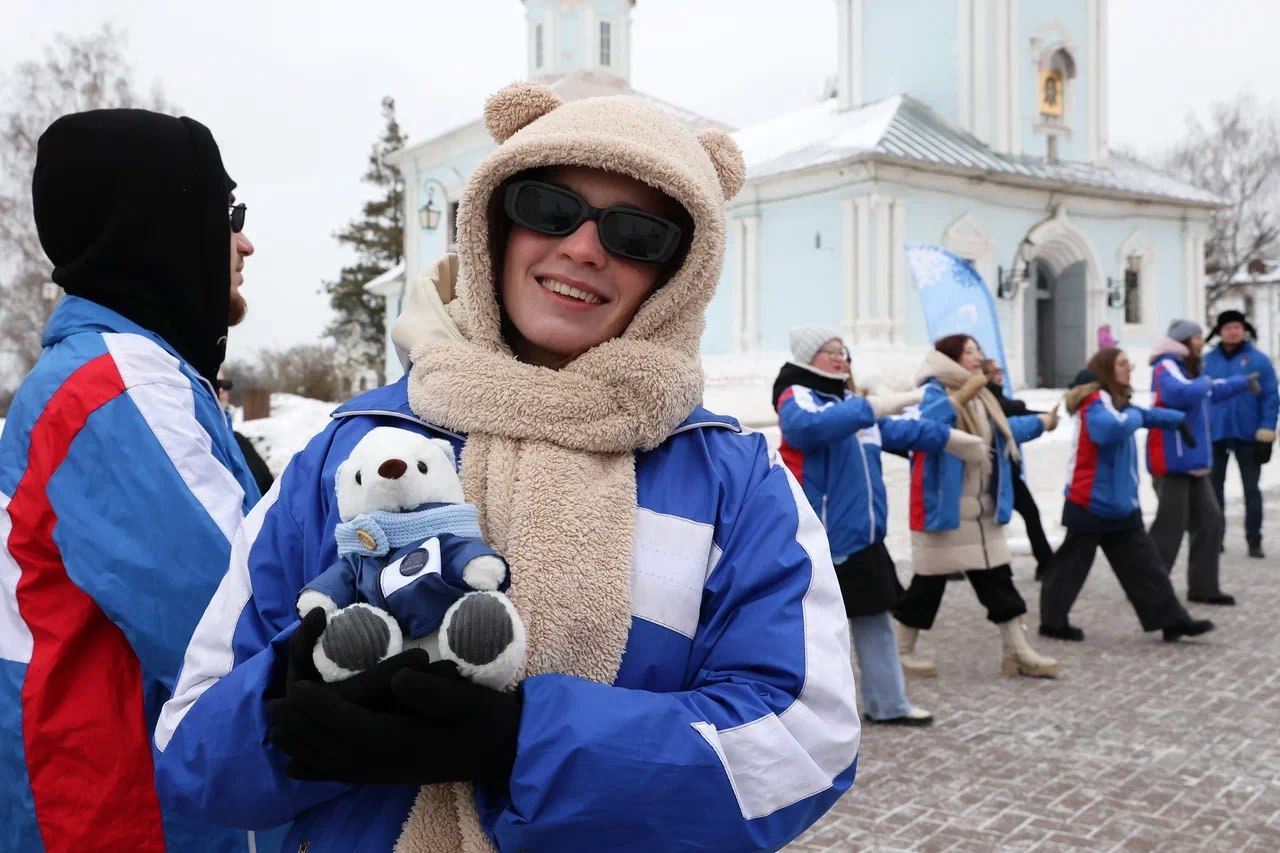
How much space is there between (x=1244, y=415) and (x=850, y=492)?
6.94m

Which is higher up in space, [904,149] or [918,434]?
[904,149]

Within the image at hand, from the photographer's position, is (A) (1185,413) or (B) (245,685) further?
(A) (1185,413)

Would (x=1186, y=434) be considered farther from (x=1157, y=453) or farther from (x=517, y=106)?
(x=517, y=106)

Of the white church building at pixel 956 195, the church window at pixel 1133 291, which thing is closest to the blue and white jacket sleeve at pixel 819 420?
the white church building at pixel 956 195

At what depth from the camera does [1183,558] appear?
11.4 m

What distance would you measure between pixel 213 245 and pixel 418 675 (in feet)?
4.79

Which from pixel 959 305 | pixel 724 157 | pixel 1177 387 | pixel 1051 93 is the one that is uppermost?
pixel 1051 93

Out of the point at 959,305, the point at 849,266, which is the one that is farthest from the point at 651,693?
the point at 849,266

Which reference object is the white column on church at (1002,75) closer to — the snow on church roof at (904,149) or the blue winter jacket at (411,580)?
the snow on church roof at (904,149)

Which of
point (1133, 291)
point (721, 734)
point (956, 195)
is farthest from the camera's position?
point (1133, 291)

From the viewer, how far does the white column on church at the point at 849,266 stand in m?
22.7

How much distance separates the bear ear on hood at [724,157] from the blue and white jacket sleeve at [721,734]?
2.20ft

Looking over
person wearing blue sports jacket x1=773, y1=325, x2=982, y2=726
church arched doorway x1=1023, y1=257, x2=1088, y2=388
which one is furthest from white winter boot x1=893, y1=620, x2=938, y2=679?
church arched doorway x1=1023, y1=257, x2=1088, y2=388

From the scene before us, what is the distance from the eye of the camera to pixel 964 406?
687cm
